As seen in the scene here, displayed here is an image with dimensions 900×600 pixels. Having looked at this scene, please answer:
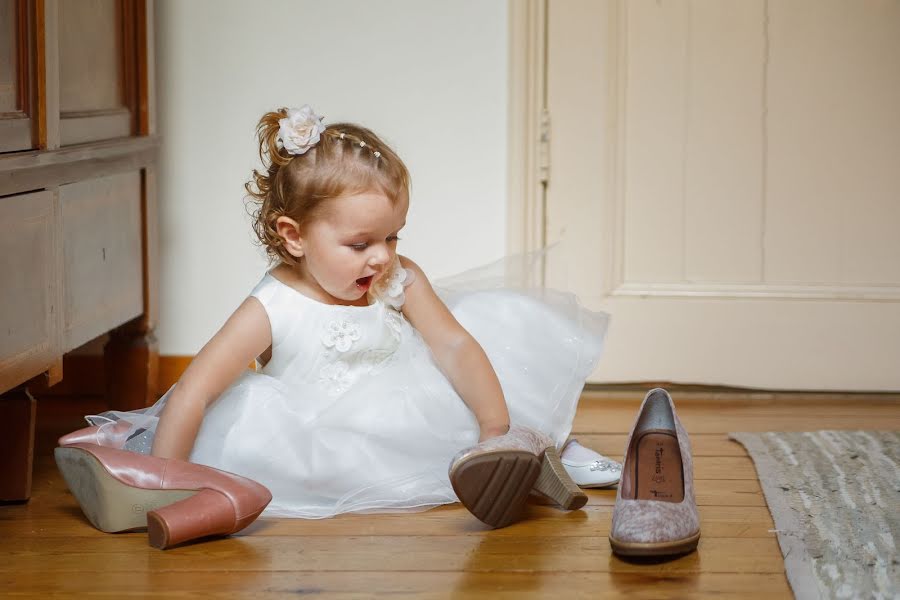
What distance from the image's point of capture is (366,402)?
1531 millimetres

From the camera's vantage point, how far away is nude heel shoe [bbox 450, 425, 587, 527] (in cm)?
129

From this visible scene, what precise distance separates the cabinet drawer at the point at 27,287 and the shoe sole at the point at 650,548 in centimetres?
77

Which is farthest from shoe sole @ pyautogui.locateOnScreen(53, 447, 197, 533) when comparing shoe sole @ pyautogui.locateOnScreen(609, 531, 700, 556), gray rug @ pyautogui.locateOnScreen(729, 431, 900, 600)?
gray rug @ pyautogui.locateOnScreen(729, 431, 900, 600)

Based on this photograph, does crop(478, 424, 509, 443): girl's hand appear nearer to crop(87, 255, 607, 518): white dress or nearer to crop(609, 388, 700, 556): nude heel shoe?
crop(87, 255, 607, 518): white dress

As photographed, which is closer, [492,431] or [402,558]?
[402,558]

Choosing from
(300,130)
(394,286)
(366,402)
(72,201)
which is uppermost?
(300,130)

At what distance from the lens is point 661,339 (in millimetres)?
2277

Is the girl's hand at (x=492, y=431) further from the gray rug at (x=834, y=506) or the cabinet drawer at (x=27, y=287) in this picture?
the cabinet drawer at (x=27, y=287)

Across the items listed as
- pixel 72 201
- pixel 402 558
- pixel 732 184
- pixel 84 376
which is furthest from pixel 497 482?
pixel 84 376

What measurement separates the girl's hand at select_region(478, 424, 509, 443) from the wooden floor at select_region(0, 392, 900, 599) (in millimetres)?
103

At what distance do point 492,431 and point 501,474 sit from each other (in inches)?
7.5

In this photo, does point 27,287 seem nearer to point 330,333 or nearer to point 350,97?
point 330,333

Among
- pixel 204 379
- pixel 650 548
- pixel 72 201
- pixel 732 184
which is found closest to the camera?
pixel 650 548

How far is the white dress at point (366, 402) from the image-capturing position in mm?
1475
